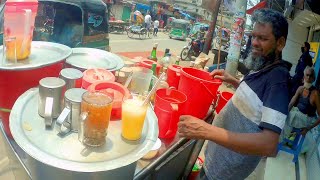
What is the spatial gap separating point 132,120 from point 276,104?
762 mm

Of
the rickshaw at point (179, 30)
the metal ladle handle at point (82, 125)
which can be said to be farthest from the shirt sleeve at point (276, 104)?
the rickshaw at point (179, 30)

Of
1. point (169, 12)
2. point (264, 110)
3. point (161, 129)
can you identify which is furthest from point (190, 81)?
point (169, 12)

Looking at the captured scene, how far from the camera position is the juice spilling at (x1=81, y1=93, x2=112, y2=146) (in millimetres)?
1136

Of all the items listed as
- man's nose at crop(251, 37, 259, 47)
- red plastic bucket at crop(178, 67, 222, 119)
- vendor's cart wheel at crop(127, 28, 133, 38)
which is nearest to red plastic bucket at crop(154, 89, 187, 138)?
red plastic bucket at crop(178, 67, 222, 119)

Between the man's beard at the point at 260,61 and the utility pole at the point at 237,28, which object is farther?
the utility pole at the point at 237,28

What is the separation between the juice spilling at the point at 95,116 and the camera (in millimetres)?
1136

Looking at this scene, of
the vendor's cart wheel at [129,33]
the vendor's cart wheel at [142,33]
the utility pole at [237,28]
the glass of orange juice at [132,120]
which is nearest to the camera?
the glass of orange juice at [132,120]

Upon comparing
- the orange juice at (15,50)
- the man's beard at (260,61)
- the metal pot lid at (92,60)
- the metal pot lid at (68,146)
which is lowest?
the metal pot lid at (68,146)

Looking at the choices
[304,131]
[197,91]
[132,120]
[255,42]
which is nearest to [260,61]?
[255,42]

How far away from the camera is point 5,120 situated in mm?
1678

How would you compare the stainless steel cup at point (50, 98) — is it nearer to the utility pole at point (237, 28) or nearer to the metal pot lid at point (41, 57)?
the metal pot lid at point (41, 57)

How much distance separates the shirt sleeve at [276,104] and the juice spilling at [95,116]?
813mm

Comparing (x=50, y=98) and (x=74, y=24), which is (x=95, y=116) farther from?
(x=74, y=24)

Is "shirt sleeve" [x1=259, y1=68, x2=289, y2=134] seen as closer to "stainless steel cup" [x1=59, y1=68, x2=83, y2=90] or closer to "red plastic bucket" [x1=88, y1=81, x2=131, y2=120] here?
"red plastic bucket" [x1=88, y1=81, x2=131, y2=120]
